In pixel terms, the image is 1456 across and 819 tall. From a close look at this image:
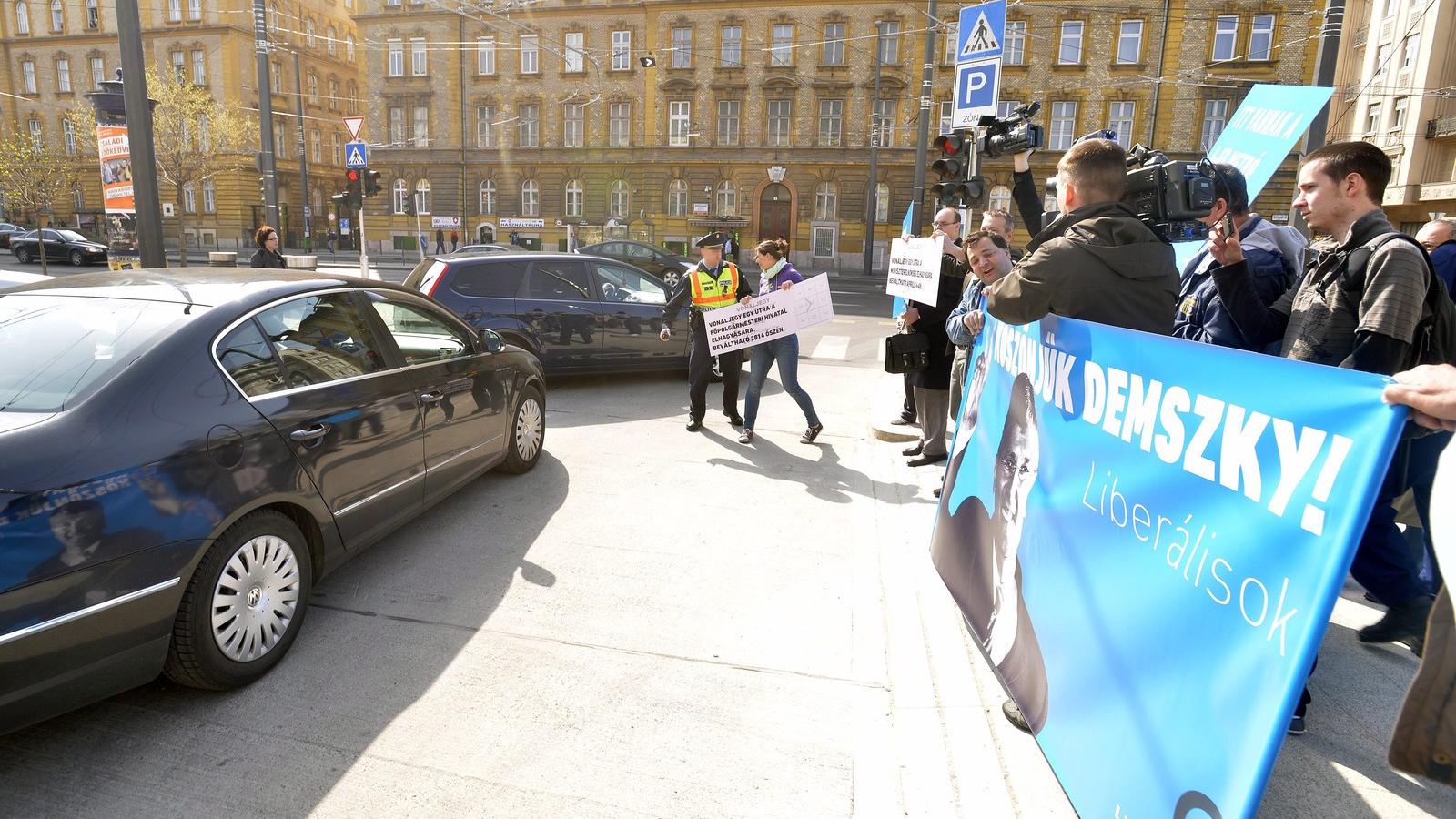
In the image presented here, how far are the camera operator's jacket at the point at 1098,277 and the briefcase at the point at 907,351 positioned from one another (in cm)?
299

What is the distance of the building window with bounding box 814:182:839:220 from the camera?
128 feet

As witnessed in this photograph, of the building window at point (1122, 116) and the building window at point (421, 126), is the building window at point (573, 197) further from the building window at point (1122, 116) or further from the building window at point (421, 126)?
the building window at point (1122, 116)

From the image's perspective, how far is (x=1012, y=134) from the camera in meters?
5.85

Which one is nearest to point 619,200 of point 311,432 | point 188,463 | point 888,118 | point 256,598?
point 888,118

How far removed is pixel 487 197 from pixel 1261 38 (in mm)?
37505

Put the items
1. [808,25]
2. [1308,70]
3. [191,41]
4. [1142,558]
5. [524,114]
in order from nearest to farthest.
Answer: [1142,558]
[1308,70]
[808,25]
[524,114]
[191,41]

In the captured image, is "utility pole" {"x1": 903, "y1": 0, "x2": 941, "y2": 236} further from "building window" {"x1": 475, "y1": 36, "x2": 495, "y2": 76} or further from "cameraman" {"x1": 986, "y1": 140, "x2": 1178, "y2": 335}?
"building window" {"x1": 475, "y1": 36, "x2": 495, "y2": 76}

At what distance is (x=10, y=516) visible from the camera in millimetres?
2316

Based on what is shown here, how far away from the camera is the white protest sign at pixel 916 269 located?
6062 mm

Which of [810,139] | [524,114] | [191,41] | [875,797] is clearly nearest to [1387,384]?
[875,797]

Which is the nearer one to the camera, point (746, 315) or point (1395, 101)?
point (746, 315)

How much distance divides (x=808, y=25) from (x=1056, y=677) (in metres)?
40.2

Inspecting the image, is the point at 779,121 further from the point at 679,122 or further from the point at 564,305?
the point at 564,305

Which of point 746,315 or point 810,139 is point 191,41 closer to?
point 810,139
